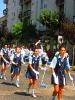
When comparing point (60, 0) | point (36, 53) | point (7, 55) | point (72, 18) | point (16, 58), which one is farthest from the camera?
point (60, 0)

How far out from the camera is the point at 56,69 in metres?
12.8

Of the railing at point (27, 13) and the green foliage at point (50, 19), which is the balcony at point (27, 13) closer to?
the railing at point (27, 13)

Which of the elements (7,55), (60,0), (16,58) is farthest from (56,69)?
(60,0)

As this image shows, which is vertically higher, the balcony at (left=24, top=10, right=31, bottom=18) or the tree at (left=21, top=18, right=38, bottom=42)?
the balcony at (left=24, top=10, right=31, bottom=18)

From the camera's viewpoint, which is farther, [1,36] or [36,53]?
[1,36]

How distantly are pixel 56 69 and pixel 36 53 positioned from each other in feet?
8.58

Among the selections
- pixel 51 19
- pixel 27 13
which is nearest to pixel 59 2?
pixel 51 19

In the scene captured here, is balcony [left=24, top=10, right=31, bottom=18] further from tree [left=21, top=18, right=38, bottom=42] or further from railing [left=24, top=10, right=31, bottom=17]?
tree [left=21, top=18, right=38, bottom=42]

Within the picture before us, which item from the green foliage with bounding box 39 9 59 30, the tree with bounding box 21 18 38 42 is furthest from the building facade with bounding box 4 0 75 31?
the tree with bounding box 21 18 38 42

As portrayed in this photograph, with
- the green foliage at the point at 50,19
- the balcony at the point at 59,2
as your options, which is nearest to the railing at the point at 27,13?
the balcony at the point at 59,2

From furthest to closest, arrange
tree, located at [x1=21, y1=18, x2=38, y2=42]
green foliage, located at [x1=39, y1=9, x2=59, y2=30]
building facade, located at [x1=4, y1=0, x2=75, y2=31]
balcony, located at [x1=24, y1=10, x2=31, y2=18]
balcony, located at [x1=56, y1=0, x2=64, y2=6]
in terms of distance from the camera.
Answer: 1. balcony, located at [x1=24, y1=10, x2=31, y2=18]
2. tree, located at [x1=21, y1=18, x2=38, y2=42]
3. balcony, located at [x1=56, y1=0, x2=64, y2=6]
4. building facade, located at [x1=4, y1=0, x2=75, y2=31]
5. green foliage, located at [x1=39, y1=9, x2=59, y2=30]

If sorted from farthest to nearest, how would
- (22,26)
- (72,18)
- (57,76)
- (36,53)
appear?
(22,26) → (72,18) → (36,53) → (57,76)

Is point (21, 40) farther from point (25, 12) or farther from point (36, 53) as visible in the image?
point (36, 53)

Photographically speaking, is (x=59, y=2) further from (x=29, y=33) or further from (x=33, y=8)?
(x=33, y=8)
